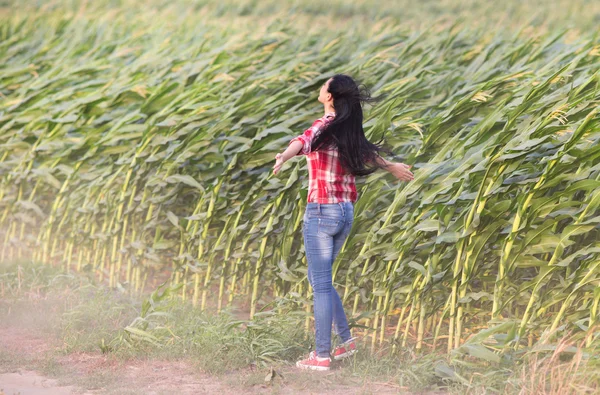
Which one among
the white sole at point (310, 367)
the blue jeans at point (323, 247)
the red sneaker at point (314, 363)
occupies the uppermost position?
the blue jeans at point (323, 247)

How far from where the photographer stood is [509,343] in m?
4.50

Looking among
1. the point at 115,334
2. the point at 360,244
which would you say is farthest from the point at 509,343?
the point at 115,334

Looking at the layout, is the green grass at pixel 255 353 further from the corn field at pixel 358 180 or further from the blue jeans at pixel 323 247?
A: the blue jeans at pixel 323 247

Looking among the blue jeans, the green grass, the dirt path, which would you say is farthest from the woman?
the dirt path

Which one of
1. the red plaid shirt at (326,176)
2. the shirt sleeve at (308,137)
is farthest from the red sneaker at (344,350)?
the shirt sleeve at (308,137)

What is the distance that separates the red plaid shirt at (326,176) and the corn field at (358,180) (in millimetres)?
608

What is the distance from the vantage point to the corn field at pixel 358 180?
191 inches

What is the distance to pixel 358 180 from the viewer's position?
582 cm

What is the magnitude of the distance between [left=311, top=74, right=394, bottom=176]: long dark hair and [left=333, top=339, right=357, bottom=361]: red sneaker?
98 centimetres

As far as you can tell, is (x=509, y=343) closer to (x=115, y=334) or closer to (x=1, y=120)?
(x=115, y=334)

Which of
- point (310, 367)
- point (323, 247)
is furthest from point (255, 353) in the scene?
point (323, 247)

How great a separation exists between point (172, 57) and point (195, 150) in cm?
232

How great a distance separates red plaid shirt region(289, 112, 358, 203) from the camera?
471 cm

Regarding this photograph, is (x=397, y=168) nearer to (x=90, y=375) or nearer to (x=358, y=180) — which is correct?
(x=358, y=180)
